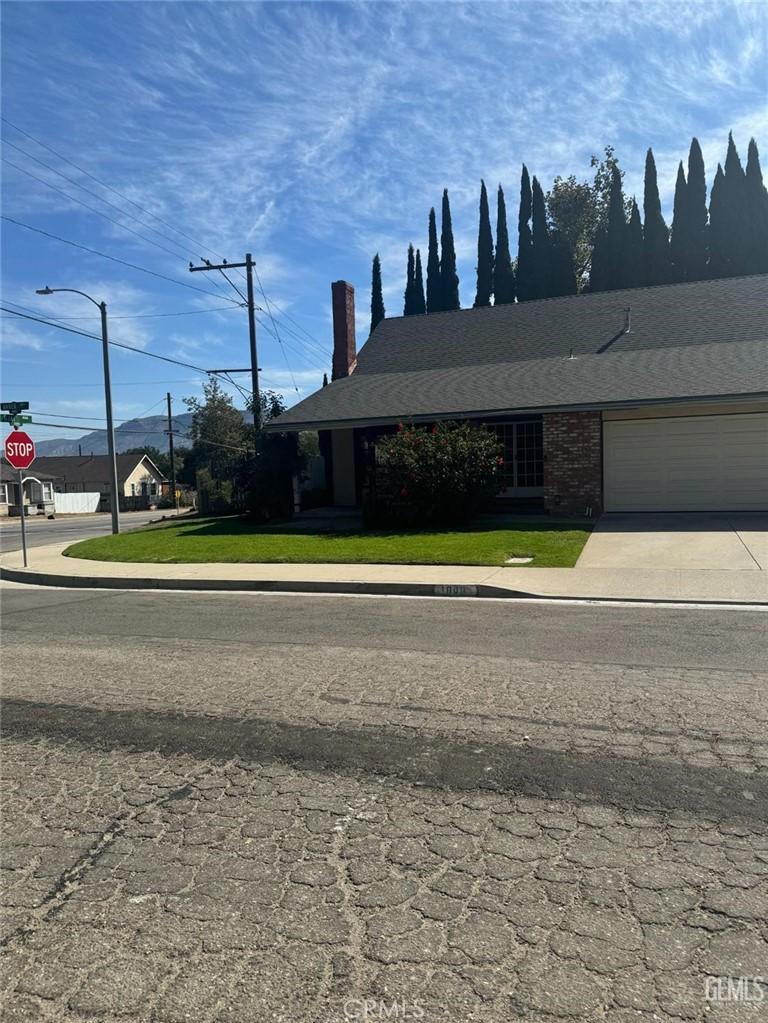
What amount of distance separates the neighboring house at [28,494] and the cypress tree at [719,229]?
171ft

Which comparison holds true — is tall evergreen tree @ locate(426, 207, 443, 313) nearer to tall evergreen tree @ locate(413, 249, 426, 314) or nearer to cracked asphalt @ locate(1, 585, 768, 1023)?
tall evergreen tree @ locate(413, 249, 426, 314)

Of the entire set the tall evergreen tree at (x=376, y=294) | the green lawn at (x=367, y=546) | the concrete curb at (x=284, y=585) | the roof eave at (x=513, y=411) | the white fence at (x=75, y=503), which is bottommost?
the white fence at (x=75, y=503)

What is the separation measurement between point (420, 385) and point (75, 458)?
8022 cm

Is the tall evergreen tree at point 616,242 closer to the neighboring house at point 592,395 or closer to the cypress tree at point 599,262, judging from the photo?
the cypress tree at point 599,262

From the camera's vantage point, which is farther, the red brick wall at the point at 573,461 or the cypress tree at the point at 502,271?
the cypress tree at the point at 502,271

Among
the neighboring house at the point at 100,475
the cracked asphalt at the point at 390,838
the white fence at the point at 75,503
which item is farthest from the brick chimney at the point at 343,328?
the neighboring house at the point at 100,475

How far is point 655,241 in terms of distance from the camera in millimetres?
50156

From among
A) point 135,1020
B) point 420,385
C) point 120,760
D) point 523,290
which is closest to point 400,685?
point 120,760

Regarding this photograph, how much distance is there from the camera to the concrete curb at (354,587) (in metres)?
9.20

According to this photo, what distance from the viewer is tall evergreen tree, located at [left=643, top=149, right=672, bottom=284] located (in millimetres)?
50062

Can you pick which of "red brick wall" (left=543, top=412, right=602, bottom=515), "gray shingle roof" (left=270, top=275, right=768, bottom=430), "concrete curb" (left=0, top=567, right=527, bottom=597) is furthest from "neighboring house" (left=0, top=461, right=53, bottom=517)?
"red brick wall" (left=543, top=412, right=602, bottom=515)

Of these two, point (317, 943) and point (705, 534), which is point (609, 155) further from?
point (317, 943)

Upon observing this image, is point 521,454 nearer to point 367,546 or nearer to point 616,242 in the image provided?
point 367,546

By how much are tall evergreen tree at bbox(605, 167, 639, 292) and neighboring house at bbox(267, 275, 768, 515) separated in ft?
94.2
